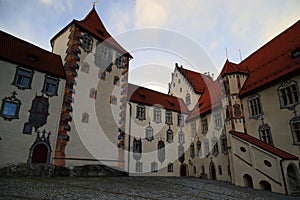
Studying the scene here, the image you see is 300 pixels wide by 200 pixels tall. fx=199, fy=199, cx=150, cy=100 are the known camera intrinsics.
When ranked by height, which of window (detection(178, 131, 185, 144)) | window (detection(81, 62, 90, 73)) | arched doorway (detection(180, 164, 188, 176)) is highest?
window (detection(81, 62, 90, 73))

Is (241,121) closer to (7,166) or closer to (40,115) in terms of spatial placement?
(40,115)

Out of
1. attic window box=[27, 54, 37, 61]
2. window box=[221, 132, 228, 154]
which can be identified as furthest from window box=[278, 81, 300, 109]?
attic window box=[27, 54, 37, 61]

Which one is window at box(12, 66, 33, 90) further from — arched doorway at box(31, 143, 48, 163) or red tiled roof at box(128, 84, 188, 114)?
red tiled roof at box(128, 84, 188, 114)

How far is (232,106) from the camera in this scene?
18.9 metres

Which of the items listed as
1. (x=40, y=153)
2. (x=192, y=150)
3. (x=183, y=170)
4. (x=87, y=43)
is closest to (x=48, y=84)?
(x=40, y=153)

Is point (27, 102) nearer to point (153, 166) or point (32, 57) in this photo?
point (32, 57)

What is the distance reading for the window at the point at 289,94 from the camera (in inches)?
558

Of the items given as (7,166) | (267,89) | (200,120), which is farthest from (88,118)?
(267,89)

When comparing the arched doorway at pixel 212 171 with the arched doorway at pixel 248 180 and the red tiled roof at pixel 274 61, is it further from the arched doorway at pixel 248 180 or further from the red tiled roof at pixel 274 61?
the red tiled roof at pixel 274 61

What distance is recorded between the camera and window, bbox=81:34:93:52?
20.3 meters

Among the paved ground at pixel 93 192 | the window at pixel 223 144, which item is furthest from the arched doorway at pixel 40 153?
the window at pixel 223 144

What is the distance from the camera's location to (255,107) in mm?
17578

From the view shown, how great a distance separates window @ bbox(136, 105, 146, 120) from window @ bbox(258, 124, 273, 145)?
500 inches

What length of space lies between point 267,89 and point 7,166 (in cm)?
1999
